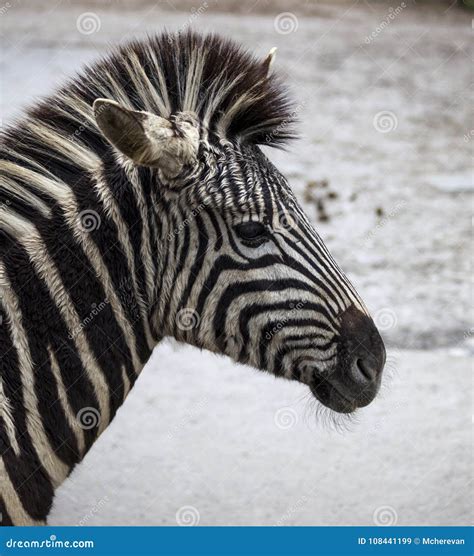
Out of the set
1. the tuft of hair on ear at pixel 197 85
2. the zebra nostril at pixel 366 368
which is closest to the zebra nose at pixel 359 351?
the zebra nostril at pixel 366 368

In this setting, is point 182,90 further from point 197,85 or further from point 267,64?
point 267,64

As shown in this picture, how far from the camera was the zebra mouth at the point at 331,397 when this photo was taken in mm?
3656

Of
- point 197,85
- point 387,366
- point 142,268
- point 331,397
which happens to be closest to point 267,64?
point 197,85

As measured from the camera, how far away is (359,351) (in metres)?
3.57

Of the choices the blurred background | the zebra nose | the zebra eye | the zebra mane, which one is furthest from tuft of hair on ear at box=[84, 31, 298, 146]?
the zebra nose

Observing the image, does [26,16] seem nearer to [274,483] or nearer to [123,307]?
[274,483]

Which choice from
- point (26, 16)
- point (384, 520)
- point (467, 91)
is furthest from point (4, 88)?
point (384, 520)

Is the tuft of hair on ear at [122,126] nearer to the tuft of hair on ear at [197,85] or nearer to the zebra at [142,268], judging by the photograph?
the zebra at [142,268]

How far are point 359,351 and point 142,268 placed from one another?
1017 mm

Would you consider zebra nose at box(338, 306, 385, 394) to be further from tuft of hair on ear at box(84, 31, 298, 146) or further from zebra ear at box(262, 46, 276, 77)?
zebra ear at box(262, 46, 276, 77)

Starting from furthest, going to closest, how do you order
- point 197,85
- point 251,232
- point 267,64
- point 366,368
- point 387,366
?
point 387,366 < point 267,64 < point 197,85 < point 366,368 < point 251,232

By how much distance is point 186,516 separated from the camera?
5.79 metres

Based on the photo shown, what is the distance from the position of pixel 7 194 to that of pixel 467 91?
1325 centimetres

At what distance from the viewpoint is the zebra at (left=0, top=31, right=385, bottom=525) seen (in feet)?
11.3
